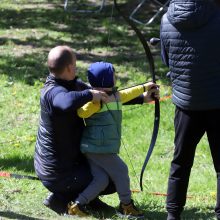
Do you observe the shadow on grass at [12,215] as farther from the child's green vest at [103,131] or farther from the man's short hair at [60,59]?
the man's short hair at [60,59]

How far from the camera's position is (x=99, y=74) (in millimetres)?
4457

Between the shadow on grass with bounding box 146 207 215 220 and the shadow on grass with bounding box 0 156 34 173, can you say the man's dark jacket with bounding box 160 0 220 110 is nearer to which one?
the shadow on grass with bounding box 146 207 215 220

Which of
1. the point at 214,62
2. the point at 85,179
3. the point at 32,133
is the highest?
the point at 214,62

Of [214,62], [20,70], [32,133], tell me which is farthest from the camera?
[20,70]

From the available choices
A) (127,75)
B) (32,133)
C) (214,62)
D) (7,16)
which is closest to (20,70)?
(127,75)

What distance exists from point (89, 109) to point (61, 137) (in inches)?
12.1

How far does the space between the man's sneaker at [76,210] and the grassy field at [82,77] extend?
0.12m

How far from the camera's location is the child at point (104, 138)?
4.41 meters

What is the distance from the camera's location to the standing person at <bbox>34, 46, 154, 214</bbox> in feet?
14.4

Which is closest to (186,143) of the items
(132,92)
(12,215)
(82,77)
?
(132,92)

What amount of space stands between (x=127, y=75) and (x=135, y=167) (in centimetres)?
A: 336

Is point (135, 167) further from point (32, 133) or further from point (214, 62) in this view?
point (214, 62)

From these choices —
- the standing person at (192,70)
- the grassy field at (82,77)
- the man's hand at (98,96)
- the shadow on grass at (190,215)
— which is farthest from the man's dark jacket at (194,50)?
the grassy field at (82,77)

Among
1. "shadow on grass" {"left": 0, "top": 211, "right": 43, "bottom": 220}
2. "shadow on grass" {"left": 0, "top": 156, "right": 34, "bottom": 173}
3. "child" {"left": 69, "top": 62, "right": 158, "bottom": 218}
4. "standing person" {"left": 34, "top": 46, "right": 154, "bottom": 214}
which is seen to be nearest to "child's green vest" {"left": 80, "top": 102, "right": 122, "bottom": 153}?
"child" {"left": 69, "top": 62, "right": 158, "bottom": 218}
